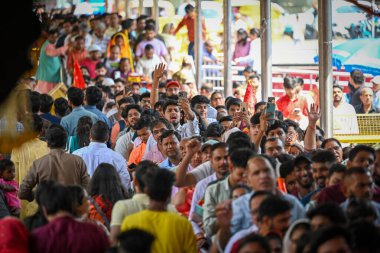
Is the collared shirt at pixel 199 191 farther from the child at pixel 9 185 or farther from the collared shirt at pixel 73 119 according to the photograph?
the collared shirt at pixel 73 119

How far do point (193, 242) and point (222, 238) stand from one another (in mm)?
515

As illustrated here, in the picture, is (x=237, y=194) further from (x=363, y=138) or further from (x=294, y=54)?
(x=294, y=54)

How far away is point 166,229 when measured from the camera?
1047 centimetres

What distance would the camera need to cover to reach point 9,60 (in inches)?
311

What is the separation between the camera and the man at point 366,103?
2309cm

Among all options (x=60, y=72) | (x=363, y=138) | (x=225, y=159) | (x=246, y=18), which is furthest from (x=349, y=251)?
(x=246, y=18)

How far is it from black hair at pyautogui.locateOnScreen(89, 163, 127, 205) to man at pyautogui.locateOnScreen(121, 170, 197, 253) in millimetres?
2320

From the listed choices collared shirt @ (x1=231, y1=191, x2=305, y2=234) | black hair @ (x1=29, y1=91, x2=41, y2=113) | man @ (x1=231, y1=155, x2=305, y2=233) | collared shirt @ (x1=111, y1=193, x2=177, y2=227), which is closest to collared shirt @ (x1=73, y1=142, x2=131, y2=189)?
black hair @ (x1=29, y1=91, x2=41, y2=113)

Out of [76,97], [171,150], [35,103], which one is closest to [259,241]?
[171,150]

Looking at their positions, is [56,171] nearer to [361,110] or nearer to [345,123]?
[345,123]

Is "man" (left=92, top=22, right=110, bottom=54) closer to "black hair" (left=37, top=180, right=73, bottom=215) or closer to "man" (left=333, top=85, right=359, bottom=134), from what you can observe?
"man" (left=333, top=85, right=359, bottom=134)

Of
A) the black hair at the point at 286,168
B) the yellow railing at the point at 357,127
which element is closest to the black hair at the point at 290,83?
the yellow railing at the point at 357,127

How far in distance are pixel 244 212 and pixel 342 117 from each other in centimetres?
982

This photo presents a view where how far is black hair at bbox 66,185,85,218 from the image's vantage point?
10.4 meters
